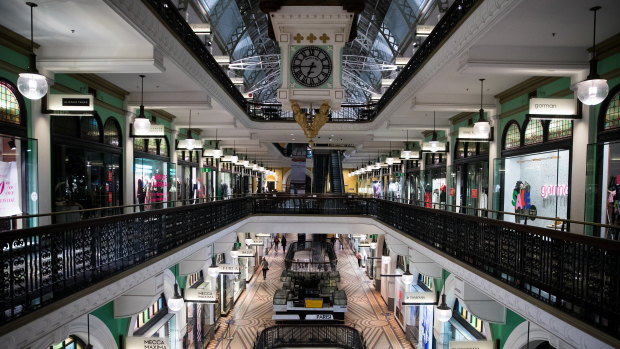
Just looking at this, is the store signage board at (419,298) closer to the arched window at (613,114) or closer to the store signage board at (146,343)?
the arched window at (613,114)

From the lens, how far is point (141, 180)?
10.7 metres

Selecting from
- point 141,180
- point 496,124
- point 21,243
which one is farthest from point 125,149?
point 496,124

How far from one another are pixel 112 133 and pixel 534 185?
10511 mm

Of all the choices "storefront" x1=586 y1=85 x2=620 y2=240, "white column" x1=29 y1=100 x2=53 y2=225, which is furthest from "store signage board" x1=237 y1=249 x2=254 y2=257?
"storefront" x1=586 y1=85 x2=620 y2=240

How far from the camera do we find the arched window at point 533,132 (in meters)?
7.95

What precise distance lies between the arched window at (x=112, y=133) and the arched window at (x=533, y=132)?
10.5 meters

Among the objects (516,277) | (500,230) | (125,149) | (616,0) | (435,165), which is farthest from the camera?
(435,165)

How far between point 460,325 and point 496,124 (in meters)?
5.77

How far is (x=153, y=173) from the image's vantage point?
11.5 meters

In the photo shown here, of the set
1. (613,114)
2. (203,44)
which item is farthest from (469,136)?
(203,44)

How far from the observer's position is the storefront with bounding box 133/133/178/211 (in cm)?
1048

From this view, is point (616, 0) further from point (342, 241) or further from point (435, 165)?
point (342, 241)

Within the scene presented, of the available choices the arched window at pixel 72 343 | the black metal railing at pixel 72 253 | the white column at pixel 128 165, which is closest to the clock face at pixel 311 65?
the black metal railing at pixel 72 253

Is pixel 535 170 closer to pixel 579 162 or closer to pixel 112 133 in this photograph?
pixel 579 162
